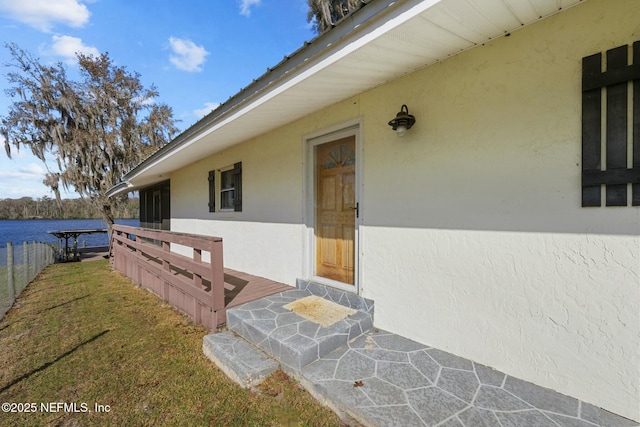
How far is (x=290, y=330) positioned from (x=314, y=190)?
6.35 ft

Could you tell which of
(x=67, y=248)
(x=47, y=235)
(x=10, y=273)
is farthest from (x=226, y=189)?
(x=47, y=235)

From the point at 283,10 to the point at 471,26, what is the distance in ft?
26.6

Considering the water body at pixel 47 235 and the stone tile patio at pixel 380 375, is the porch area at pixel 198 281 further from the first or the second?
the water body at pixel 47 235

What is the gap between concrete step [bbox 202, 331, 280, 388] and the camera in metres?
2.20

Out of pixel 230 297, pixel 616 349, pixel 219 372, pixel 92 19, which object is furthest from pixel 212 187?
pixel 616 349

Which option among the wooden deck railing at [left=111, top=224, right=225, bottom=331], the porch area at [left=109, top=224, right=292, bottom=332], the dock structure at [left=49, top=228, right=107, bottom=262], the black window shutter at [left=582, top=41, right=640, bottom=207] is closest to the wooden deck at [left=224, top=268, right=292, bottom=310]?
the porch area at [left=109, top=224, right=292, bottom=332]

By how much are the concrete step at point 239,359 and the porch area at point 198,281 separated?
13.1 inches

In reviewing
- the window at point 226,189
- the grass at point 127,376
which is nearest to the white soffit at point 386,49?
the window at point 226,189

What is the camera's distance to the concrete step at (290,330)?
2248mm

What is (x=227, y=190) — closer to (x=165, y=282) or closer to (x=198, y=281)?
(x=165, y=282)

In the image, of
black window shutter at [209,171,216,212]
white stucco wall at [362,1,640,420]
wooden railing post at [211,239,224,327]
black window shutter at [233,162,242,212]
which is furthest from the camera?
black window shutter at [209,171,216,212]

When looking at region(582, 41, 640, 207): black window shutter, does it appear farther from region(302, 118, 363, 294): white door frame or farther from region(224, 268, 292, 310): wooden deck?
region(224, 268, 292, 310): wooden deck

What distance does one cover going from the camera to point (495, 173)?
2.11 meters

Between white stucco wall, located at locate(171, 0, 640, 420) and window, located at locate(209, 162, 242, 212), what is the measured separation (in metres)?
2.99
